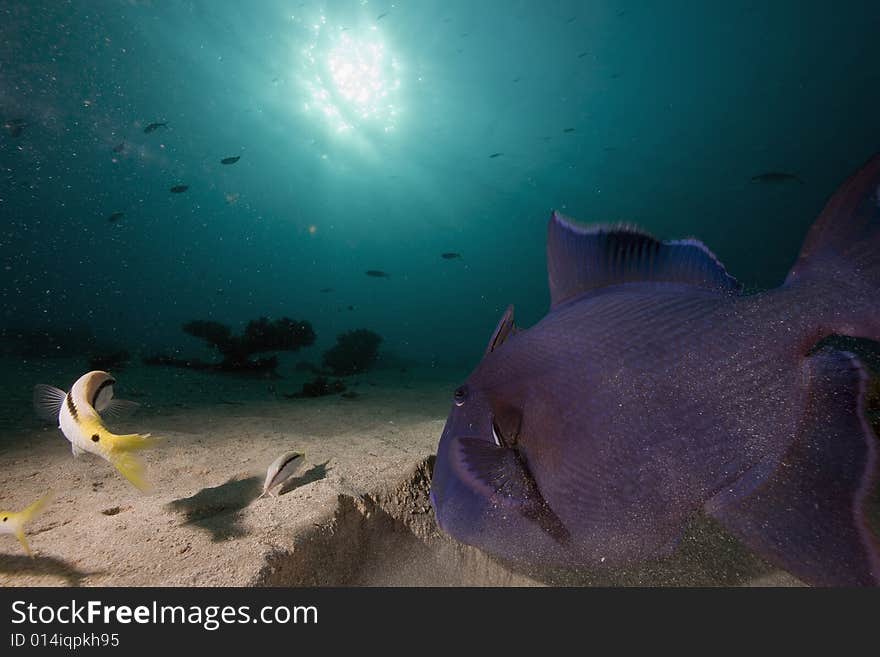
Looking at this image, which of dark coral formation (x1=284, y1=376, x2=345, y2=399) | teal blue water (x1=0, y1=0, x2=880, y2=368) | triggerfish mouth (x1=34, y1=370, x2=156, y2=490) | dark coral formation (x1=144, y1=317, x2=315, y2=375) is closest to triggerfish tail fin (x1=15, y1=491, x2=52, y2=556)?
triggerfish mouth (x1=34, y1=370, x2=156, y2=490)

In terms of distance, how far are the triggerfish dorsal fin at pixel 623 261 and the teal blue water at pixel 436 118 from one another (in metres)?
4.49

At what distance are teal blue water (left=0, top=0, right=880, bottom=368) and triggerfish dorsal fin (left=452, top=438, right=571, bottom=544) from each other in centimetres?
498

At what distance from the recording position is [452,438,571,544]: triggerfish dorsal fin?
2.78 feet

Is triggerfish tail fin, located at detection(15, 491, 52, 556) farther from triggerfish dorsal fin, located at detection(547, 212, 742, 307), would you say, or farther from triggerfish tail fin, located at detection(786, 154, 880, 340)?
triggerfish tail fin, located at detection(786, 154, 880, 340)

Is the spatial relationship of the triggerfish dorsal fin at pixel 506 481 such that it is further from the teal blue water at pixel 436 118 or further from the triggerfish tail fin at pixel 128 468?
the teal blue water at pixel 436 118

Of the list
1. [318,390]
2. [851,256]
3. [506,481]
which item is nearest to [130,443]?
[506,481]

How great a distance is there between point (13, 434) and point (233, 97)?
142ft

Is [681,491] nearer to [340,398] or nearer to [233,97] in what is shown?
[340,398]

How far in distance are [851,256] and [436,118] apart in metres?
40.8

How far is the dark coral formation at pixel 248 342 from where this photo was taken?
31.3ft

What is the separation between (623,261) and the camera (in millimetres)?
1044

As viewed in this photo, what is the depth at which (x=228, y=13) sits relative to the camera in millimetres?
24281

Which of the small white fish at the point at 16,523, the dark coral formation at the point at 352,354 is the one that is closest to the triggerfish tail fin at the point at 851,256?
the small white fish at the point at 16,523

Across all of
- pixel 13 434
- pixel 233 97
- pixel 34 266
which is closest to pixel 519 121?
pixel 233 97
